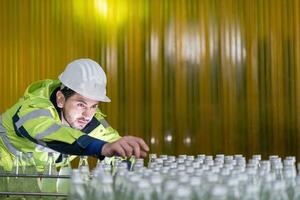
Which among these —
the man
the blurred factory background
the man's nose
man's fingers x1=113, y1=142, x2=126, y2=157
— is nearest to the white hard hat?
the man

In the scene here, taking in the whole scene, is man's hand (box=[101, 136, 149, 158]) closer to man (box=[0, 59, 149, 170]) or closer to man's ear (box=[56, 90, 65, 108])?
man (box=[0, 59, 149, 170])

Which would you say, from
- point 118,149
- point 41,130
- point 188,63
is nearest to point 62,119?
point 41,130

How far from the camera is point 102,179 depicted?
1.51m

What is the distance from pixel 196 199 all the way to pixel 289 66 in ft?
14.8

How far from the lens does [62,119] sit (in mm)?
2715

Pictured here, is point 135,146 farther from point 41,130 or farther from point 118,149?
point 41,130

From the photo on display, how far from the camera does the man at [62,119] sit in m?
2.19

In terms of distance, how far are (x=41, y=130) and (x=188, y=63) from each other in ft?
12.6

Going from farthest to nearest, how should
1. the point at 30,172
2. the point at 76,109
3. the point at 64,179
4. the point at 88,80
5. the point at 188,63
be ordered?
1. the point at 188,63
2. the point at 76,109
3. the point at 88,80
4. the point at 30,172
5. the point at 64,179

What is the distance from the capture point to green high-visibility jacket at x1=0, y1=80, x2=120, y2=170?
2203 mm

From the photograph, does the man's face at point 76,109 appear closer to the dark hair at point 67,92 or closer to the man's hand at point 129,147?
the dark hair at point 67,92

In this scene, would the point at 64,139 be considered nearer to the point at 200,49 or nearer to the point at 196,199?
the point at 196,199

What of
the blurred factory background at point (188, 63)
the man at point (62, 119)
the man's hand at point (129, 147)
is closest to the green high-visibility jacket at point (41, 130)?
the man at point (62, 119)

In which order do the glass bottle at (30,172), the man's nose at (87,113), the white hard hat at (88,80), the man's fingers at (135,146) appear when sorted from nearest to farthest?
the man's fingers at (135,146) → the glass bottle at (30,172) → the white hard hat at (88,80) → the man's nose at (87,113)
